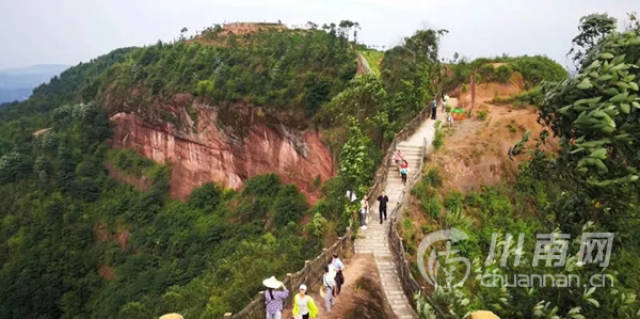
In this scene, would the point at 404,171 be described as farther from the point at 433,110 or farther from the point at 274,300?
the point at 274,300

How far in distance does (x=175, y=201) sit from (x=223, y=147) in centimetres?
822

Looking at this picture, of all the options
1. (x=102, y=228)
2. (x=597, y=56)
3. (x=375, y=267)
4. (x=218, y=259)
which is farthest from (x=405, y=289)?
(x=102, y=228)

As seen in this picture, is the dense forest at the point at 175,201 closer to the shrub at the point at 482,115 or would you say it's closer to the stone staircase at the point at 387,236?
the stone staircase at the point at 387,236

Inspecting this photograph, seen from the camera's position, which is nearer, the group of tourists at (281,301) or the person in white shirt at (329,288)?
the group of tourists at (281,301)

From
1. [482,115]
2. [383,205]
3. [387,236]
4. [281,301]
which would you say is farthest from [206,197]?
[281,301]

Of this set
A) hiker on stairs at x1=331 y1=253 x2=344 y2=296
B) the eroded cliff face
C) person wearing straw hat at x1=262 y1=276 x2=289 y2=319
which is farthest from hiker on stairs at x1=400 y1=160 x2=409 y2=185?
the eroded cliff face

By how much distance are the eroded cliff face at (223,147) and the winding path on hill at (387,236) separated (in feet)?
40.7

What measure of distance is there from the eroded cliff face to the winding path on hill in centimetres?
1240

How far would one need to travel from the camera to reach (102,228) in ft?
145

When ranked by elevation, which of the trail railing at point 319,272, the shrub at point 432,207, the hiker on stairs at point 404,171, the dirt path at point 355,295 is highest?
the hiker on stairs at point 404,171

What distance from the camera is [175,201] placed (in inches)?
1780

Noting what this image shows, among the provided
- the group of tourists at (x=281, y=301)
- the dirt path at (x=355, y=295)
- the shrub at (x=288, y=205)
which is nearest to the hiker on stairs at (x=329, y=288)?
the group of tourists at (x=281, y=301)

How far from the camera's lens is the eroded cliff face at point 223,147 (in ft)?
118

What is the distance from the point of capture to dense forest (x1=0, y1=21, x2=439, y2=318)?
76.7ft
